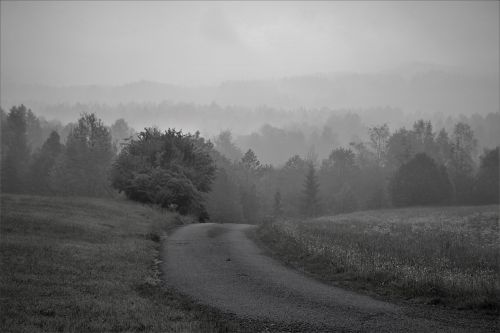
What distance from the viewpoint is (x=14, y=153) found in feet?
286

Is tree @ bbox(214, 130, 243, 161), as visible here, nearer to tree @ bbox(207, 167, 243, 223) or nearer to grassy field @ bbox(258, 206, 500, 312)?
tree @ bbox(207, 167, 243, 223)

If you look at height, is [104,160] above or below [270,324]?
above

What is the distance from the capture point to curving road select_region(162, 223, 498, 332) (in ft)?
29.8

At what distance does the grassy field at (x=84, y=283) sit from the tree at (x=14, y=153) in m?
63.5

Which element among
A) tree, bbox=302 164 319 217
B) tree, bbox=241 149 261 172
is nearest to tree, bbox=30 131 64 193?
tree, bbox=241 149 261 172

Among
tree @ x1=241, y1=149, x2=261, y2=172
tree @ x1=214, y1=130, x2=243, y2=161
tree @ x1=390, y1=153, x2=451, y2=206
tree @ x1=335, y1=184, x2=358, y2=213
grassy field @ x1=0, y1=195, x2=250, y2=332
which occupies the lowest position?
tree @ x1=335, y1=184, x2=358, y2=213

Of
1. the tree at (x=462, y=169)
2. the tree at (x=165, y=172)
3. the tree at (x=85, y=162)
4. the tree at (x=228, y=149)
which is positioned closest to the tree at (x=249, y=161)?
the tree at (x=228, y=149)

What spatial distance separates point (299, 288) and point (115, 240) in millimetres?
11974

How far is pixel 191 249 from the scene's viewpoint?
20125 mm

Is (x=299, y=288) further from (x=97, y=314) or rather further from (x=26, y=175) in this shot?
(x=26, y=175)

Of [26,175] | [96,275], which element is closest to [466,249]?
[96,275]

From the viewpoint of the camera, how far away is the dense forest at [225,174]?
159ft

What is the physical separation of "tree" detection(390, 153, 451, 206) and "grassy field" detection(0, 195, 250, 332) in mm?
64568

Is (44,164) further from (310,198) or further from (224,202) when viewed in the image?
(310,198)
